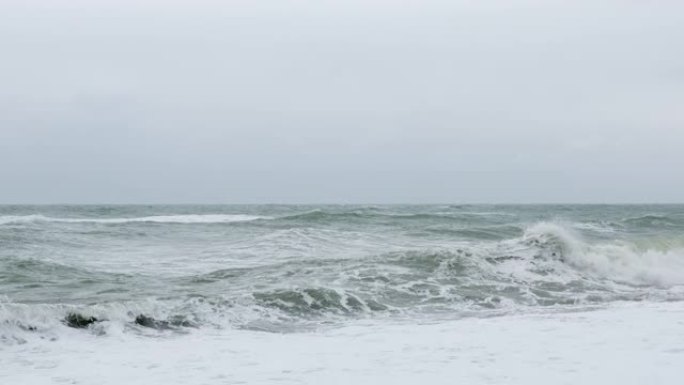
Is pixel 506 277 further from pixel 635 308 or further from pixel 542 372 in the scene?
pixel 542 372

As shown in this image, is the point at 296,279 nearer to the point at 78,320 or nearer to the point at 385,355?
the point at 78,320

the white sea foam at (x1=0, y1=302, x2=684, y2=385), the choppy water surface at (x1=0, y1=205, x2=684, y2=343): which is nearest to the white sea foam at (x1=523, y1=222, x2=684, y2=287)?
the choppy water surface at (x1=0, y1=205, x2=684, y2=343)

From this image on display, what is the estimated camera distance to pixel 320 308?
8.39 m

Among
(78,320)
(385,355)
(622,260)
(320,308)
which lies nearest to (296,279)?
(320,308)

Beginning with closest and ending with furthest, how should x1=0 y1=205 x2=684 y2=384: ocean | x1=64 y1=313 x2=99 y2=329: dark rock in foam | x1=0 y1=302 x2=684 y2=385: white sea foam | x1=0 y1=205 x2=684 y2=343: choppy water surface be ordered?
x1=0 y1=302 x2=684 y2=385: white sea foam, x1=0 y1=205 x2=684 y2=384: ocean, x1=64 y1=313 x2=99 y2=329: dark rock in foam, x1=0 y1=205 x2=684 y2=343: choppy water surface

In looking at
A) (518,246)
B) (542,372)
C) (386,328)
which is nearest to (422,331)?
(386,328)

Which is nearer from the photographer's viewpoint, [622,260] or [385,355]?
[385,355]

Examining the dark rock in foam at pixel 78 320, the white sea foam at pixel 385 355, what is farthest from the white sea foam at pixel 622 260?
the dark rock in foam at pixel 78 320

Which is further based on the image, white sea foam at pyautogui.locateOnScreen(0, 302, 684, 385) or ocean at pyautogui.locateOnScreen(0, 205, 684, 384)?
ocean at pyautogui.locateOnScreen(0, 205, 684, 384)

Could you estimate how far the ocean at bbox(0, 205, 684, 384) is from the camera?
532 centimetres

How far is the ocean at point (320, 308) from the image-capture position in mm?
5324

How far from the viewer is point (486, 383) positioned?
4.68 m

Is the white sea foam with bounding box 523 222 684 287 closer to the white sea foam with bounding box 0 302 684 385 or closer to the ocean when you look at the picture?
the ocean

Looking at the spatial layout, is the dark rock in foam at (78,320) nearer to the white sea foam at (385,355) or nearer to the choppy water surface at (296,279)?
the choppy water surface at (296,279)
